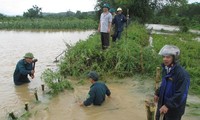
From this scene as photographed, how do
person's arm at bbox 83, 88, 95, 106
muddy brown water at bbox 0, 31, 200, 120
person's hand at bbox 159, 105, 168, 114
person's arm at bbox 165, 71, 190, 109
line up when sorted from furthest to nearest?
person's arm at bbox 83, 88, 95, 106, muddy brown water at bbox 0, 31, 200, 120, person's hand at bbox 159, 105, 168, 114, person's arm at bbox 165, 71, 190, 109

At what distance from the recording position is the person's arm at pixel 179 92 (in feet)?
11.9

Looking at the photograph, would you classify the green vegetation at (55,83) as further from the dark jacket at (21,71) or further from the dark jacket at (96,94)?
the dark jacket at (96,94)

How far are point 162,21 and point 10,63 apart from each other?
2158 inches

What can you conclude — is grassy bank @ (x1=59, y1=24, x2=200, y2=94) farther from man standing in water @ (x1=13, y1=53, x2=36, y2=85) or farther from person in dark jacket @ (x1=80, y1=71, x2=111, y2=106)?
person in dark jacket @ (x1=80, y1=71, x2=111, y2=106)

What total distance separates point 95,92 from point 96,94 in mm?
69

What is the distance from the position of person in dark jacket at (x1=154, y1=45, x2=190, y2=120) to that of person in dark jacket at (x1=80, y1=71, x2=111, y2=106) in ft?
8.71

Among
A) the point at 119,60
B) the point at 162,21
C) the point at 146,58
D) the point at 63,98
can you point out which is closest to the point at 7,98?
the point at 63,98

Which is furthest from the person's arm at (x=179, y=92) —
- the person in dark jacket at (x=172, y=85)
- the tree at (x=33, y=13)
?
the tree at (x=33, y=13)

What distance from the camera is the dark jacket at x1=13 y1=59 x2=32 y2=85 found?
28.0 feet

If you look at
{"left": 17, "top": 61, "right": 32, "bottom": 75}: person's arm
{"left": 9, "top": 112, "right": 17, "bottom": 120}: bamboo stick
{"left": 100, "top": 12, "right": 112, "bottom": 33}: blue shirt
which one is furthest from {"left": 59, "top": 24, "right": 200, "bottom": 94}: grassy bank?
{"left": 9, "top": 112, "right": 17, "bottom": 120}: bamboo stick

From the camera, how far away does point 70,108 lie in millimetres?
6711

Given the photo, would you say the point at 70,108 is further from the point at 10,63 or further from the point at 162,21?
the point at 162,21

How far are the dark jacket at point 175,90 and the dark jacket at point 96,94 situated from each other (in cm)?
265

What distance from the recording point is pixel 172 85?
12.3ft
